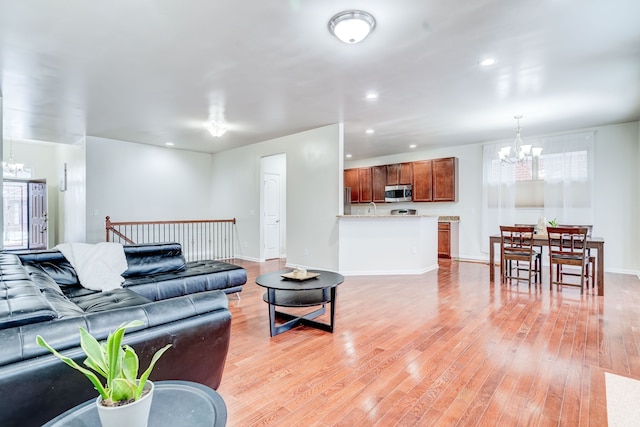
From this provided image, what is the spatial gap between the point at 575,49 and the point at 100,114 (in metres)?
5.91

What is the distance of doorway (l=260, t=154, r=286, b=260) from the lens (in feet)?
24.1

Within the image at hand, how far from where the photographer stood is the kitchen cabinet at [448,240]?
739 centimetres

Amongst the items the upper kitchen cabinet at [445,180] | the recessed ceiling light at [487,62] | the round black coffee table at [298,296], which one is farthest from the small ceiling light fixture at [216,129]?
the upper kitchen cabinet at [445,180]

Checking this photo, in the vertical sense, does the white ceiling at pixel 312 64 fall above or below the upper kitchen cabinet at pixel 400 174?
above

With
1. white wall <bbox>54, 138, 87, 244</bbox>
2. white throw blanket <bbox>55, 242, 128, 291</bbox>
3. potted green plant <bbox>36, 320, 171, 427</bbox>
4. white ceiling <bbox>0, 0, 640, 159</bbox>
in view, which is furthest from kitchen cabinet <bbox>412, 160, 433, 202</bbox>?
potted green plant <bbox>36, 320, 171, 427</bbox>

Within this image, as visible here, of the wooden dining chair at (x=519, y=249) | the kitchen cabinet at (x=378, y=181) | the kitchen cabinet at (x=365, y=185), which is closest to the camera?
the wooden dining chair at (x=519, y=249)

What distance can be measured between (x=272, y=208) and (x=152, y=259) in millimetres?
4017

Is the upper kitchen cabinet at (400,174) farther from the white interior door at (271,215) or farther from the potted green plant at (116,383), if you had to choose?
the potted green plant at (116,383)

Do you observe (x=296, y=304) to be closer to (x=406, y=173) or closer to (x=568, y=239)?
(x=568, y=239)

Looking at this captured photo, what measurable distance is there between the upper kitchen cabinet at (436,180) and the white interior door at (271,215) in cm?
323

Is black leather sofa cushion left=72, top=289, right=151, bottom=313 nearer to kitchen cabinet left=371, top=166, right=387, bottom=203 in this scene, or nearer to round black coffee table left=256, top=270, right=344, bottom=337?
round black coffee table left=256, top=270, right=344, bottom=337

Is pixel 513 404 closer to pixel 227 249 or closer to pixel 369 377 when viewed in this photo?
pixel 369 377

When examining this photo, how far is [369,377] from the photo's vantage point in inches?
87.4

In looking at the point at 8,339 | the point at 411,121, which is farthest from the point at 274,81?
the point at 8,339
